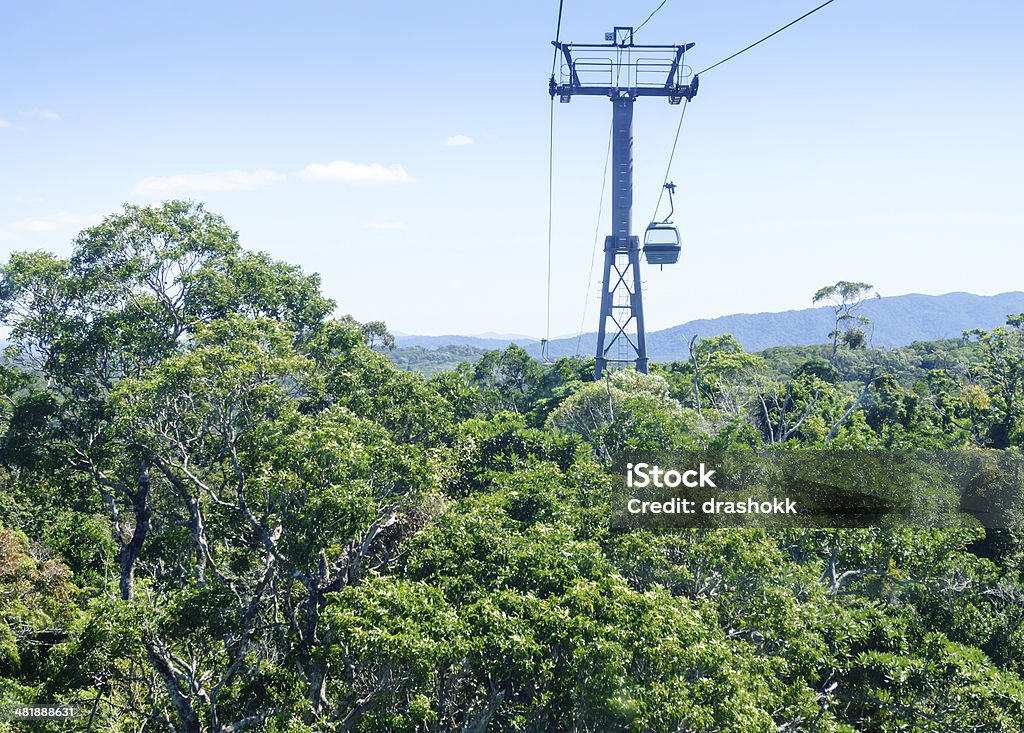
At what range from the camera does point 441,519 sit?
561 inches

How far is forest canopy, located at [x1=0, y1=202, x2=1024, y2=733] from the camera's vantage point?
11.1 metres

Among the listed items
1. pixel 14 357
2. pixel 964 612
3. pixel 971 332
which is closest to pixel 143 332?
pixel 14 357

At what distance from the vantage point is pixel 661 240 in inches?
1195

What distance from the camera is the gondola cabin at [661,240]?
3033 centimetres

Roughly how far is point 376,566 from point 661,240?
19374mm

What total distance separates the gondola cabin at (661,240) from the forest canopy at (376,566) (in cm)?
887

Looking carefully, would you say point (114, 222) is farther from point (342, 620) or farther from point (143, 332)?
point (342, 620)

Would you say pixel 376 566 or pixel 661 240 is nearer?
pixel 376 566

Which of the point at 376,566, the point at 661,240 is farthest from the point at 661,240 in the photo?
the point at 376,566

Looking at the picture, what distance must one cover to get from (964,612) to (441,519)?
38.4ft

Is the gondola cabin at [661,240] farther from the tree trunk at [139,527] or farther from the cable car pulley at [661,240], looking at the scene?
the tree trunk at [139,527]

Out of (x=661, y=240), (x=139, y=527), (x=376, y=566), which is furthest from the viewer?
(x=661, y=240)

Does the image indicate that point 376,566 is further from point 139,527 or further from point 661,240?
point 661,240

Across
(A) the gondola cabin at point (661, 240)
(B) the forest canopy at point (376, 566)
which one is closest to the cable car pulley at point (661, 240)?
(A) the gondola cabin at point (661, 240)
